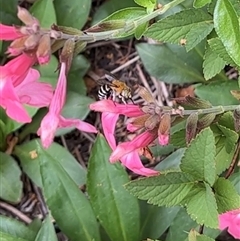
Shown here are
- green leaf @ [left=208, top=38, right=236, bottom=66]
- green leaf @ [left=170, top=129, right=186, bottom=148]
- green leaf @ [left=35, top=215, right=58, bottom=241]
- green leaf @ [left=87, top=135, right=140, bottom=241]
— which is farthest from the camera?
green leaf @ [left=87, top=135, right=140, bottom=241]

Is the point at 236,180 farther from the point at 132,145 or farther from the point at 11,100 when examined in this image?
the point at 11,100

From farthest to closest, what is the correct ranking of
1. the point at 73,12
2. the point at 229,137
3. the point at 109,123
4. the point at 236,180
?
1. the point at 73,12
2. the point at 236,180
3. the point at 229,137
4. the point at 109,123

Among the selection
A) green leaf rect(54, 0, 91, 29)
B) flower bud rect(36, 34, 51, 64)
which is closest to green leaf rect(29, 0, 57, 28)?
green leaf rect(54, 0, 91, 29)

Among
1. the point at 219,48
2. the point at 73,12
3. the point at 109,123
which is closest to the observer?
the point at 109,123

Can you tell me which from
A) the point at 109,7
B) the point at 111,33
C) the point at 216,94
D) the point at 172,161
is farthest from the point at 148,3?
the point at 109,7

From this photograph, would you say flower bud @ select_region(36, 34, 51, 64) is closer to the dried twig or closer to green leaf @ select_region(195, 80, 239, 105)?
green leaf @ select_region(195, 80, 239, 105)

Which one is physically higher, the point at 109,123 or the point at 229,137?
the point at 109,123
